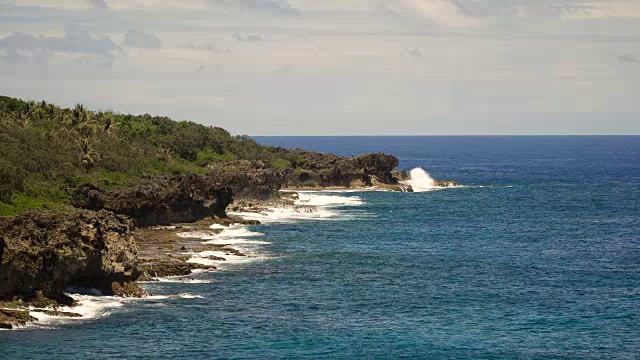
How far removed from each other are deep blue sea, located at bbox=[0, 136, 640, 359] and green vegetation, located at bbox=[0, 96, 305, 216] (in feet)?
66.4

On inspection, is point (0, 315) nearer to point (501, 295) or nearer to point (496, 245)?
point (501, 295)

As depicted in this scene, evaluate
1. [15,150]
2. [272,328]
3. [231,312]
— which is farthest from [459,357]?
[15,150]

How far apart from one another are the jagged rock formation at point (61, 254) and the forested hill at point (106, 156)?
407 inches

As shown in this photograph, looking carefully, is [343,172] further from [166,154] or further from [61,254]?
[61,254]

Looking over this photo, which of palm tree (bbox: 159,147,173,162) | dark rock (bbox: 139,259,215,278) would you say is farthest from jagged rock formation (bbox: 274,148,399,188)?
dark rock (bbox: 139,259,215,278)

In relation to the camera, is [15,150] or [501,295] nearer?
[501,295]

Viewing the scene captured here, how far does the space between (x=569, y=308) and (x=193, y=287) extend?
30.4 meters

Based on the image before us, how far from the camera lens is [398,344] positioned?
62.7 m

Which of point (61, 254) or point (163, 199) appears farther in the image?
point (163, 199)

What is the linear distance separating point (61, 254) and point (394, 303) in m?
25.7

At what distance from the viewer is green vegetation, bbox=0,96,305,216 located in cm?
9719

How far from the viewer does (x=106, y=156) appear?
126 m

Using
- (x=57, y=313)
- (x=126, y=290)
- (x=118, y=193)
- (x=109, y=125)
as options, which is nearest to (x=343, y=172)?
(x=109, y=125)

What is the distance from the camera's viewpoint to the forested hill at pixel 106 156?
99500 millimetres
